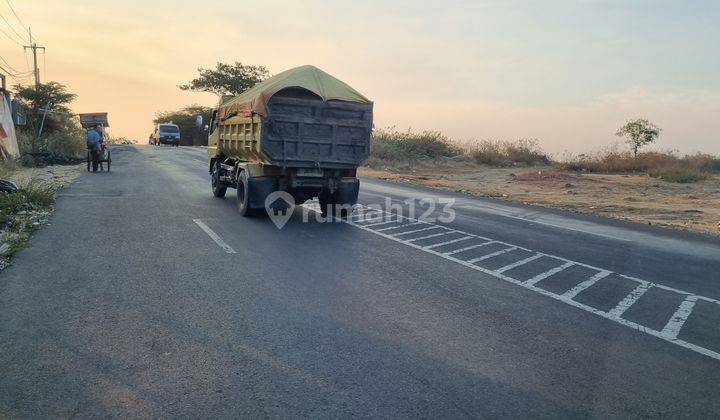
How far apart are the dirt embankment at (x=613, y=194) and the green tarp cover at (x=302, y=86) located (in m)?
8.37

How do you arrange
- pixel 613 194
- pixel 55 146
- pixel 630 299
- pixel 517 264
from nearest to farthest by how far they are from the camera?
pixel 630 299, pixel 517 264, pixel 613 194, pixel 55 146

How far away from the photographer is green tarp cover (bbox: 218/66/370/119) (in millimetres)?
10352

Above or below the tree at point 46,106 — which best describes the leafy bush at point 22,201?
below

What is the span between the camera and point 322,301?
571cm

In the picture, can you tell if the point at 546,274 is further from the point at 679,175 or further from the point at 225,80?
the point at 225,80

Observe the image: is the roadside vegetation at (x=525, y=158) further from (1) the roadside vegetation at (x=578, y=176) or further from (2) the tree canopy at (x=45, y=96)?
(2) the tree canopy at (x=45, y=96)

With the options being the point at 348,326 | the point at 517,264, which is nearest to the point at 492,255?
the point at 517,264

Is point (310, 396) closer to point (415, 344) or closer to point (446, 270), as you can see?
point (415, 344)

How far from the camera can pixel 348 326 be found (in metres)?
5.01

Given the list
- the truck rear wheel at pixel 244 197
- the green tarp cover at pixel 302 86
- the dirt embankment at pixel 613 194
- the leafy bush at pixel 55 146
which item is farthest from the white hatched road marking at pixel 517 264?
the leafy bush at pixel 55 146

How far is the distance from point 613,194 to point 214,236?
650 inches

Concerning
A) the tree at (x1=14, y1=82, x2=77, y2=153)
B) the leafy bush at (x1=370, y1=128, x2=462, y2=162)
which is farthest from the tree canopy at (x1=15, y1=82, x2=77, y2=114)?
the leafy bush at (x1=370, y1=128, x2=462, y2=162)

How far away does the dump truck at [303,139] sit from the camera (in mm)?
10453

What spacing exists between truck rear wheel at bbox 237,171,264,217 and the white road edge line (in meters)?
1.00
